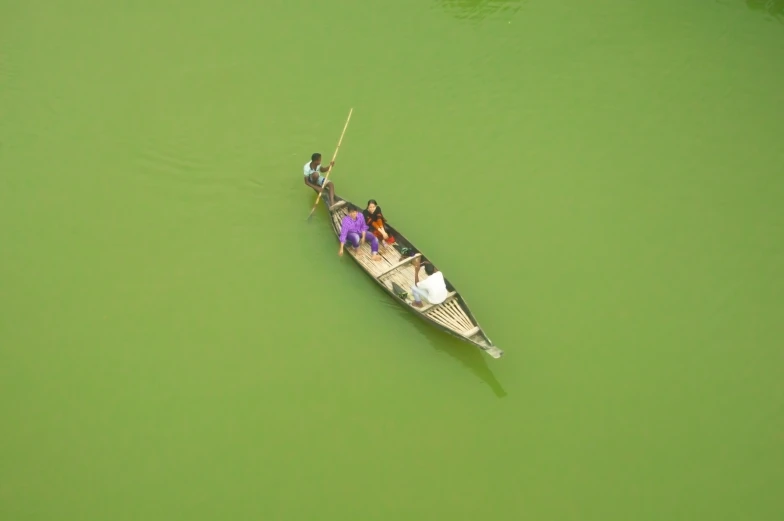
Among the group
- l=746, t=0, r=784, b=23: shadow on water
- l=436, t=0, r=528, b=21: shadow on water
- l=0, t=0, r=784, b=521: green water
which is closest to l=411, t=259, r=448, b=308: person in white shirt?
l=0, t=0, r=784, b=521: green water

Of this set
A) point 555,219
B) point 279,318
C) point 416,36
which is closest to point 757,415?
point 555,219

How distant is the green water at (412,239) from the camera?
20.5 ft

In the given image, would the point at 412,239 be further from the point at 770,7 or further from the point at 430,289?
the point at 770,7

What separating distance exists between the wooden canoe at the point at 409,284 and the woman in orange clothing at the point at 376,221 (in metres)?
0.07

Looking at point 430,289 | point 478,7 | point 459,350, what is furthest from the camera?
point 478,7

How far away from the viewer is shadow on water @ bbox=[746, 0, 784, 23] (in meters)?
9.95

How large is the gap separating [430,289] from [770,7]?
7540mm

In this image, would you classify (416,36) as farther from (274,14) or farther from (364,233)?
(364,233)

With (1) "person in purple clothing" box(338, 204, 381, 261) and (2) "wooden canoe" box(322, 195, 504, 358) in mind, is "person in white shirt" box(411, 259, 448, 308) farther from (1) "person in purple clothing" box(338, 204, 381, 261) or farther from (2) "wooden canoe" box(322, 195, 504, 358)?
(1) "person in purple clothing" box(338, 204, 381, 261)

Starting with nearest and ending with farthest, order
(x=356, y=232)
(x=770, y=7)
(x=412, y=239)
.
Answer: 1. (x=356, y=232)
2. (x=412, y=239)
3. (x=770, y=7)

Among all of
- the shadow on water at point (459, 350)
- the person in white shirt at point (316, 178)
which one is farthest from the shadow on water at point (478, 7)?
the shadow on water at point (459, 350)

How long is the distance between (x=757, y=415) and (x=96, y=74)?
30.3 ft

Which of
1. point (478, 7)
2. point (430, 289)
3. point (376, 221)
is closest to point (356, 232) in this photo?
point (376, 221)

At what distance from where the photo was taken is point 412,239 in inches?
308
